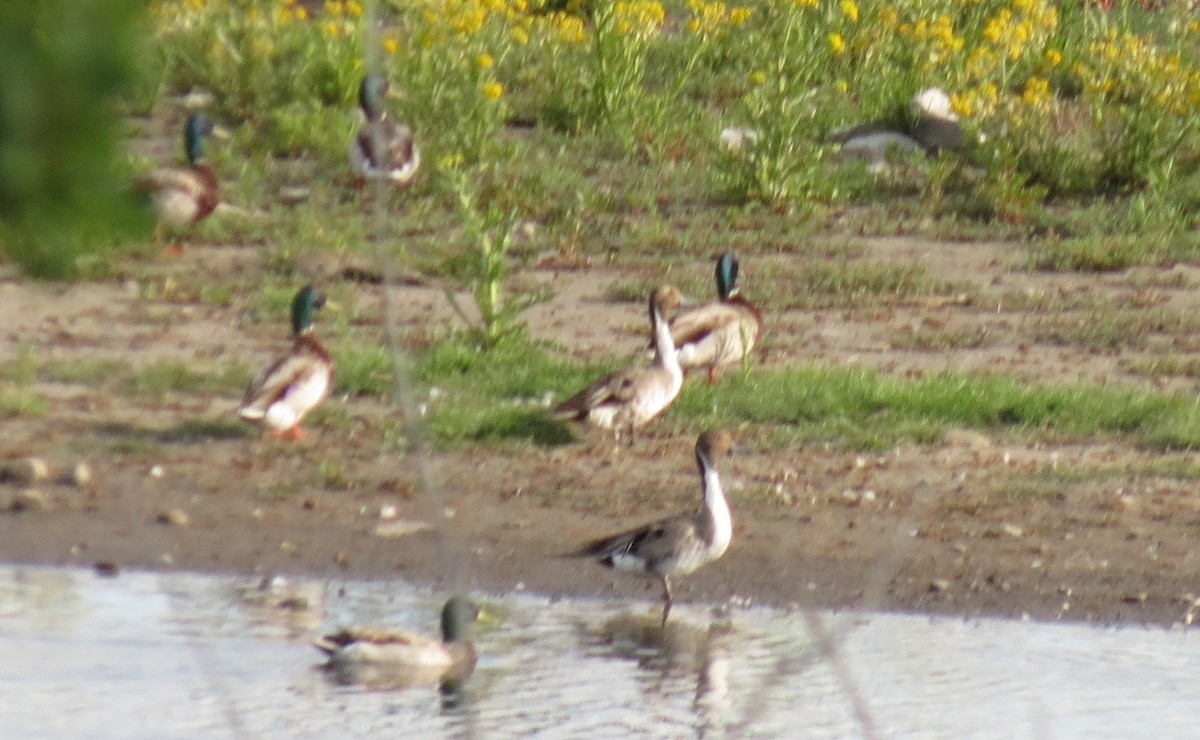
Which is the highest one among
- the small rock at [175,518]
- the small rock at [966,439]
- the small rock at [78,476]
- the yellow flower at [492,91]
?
the yellow flower at [492,91]

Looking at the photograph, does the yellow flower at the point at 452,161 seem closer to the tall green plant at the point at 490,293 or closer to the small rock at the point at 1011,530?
the tall green plant at the point at 490,293

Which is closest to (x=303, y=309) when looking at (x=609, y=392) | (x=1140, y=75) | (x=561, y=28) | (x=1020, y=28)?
(x=609, y=392)

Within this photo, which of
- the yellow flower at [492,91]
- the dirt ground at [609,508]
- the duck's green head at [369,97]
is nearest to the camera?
the dirt ground at [609,508]

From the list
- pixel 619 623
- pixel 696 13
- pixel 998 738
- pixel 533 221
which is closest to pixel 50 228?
pixel 998 738

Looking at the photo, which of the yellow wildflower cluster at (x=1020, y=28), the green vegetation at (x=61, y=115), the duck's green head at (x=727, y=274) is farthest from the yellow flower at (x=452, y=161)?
the green vegetation at (x=61, y=115)

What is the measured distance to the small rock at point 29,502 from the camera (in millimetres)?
8695

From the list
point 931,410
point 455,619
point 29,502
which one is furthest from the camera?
point 931,410

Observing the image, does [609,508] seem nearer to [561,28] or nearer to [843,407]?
[843,407]

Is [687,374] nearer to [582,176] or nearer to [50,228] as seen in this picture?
[582,176]

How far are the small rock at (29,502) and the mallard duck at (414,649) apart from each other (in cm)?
181

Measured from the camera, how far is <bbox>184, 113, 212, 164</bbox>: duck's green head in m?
11.9

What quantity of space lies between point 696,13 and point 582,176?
2.73 metres

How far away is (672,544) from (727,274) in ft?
10.7

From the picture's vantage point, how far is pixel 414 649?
7230 millimetres
